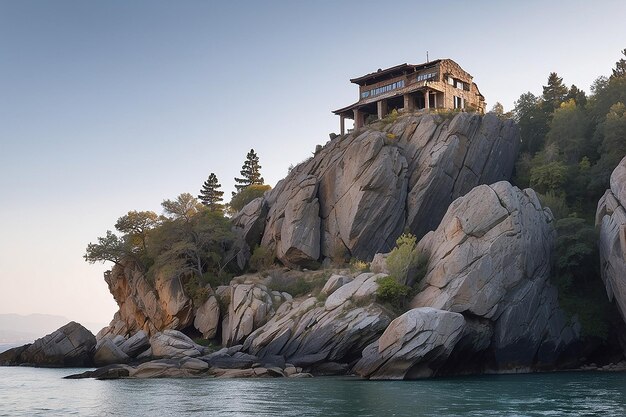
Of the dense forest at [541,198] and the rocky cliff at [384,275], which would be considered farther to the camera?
the dense forest at [541,198]

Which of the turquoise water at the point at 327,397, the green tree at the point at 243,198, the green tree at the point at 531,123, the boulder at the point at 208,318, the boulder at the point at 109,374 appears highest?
the green tree at the point at 531,123

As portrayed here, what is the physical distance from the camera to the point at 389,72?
95.6 meters

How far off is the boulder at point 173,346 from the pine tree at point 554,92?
6222cm

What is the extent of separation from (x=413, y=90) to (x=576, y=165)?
2573cm

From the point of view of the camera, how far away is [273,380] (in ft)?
164

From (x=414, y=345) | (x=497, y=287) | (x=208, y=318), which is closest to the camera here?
(x=414, y=345)

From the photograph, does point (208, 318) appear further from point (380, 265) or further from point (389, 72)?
point (389, 72)

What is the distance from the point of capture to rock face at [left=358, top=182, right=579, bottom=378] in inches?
2128

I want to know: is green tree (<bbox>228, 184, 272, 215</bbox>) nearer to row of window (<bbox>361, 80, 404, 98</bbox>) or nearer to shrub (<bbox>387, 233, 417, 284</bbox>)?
row of window (<bbox>361, 80, 404, 98</bbox>)

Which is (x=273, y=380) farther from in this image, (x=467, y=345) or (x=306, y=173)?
(x=306, y=173)

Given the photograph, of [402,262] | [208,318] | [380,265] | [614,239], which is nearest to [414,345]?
[402,262]

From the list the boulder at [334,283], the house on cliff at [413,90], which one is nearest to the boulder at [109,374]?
the boulder at [334,283]

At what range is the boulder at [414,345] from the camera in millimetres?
48188

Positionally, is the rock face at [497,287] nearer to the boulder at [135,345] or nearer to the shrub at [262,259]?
the shrub at [262,259]
